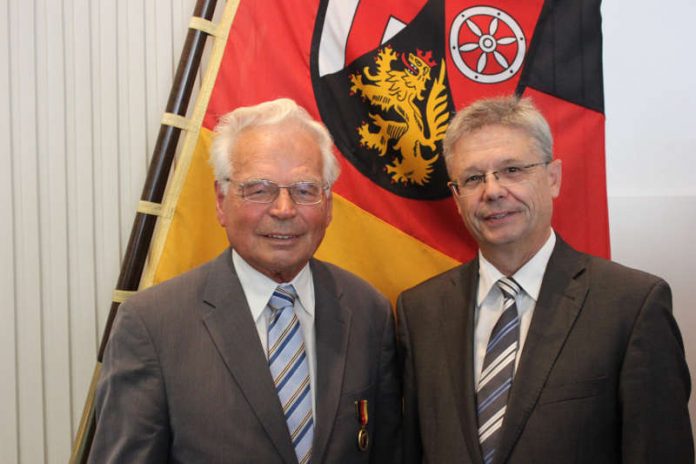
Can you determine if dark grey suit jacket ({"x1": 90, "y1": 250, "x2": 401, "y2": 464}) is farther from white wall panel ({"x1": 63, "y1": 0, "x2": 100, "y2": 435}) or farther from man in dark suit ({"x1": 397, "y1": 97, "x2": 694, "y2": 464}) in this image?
white wall panel ({"x1": 63, "y1": 0, "x2": 100, "y2": 435})

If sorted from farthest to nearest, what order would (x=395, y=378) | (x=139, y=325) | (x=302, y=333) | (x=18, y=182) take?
(x=18, y=182) < (x=395, y=378) < (x=302, y=333) < (x=139, y=325)

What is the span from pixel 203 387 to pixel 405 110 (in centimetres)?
127

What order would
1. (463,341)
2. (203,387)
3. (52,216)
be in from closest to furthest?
(203,387), (463,341), (52,216)

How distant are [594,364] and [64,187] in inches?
69.7

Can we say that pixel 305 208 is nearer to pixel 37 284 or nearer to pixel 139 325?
pixel 139 325

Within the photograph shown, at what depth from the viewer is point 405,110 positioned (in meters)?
2.40

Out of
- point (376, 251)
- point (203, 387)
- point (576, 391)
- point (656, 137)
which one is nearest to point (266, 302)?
point (203, 387)

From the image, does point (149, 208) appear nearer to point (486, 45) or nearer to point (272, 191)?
point (272, 191)

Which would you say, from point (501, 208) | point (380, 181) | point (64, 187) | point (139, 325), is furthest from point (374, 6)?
point (139, 325)

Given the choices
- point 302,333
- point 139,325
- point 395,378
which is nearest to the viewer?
point 139,325

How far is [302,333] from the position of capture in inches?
65.4

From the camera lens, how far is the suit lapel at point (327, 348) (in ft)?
5.17

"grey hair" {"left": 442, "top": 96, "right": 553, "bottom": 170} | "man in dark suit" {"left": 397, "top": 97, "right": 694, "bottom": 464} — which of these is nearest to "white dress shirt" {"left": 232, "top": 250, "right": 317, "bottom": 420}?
"man in dark suit" {"left": 397, "top": 97, "right": 694, "bottom": 464}

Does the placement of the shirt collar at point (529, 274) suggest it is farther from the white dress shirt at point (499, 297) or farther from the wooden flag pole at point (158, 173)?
the wooden flag pole at point (158, 173)
